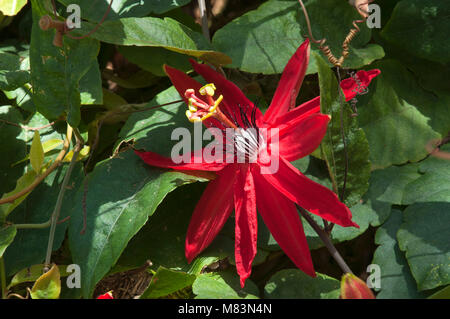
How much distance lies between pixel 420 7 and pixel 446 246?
436 millimetres

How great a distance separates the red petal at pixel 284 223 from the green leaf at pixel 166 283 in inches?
7.0

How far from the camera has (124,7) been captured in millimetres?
1054

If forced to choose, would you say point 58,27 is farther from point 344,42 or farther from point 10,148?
point 344,42

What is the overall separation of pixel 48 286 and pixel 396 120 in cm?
68

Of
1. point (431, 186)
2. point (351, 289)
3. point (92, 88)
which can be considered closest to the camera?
point (351, 289)

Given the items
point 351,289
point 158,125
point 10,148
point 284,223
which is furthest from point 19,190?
point 351,289

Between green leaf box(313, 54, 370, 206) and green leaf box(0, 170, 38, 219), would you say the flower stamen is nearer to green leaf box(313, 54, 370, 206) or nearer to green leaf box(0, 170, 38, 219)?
green leaf box(313, 54, 370, 206)

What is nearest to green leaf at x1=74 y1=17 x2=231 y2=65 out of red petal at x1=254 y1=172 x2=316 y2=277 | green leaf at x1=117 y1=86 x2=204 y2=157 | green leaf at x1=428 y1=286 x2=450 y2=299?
green leaf at x1=117 y1=86 x2=204 y2=157

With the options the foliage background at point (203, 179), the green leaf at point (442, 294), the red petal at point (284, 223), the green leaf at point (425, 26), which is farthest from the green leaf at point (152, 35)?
the green leaf at point (442, 294)

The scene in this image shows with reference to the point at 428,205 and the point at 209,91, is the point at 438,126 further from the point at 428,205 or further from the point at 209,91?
the point at 209,91
